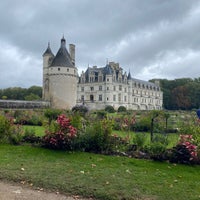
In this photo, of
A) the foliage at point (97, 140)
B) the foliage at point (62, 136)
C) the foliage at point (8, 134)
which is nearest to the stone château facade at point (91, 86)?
the foliage at point (8, 134)

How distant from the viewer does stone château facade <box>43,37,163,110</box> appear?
3575 cm

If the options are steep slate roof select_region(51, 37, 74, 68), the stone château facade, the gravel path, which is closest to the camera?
the gravel path

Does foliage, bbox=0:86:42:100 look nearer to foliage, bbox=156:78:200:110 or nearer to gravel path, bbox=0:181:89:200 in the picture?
foliage, bbox=156:78:200:110

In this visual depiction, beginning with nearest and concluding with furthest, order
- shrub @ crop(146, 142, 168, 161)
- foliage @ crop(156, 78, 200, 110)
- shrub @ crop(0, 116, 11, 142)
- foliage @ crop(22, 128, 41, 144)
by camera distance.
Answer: shrub @ crop(146, 142, 168, 161)
foliage @ crop(22, 128, 41, 144)
shrub @ crop(0, 116, 11, 142)
foliage @ crop(156, 78, 200, 110)

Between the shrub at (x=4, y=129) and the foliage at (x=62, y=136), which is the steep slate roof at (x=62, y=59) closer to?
the shrub at (x=4, y=129)

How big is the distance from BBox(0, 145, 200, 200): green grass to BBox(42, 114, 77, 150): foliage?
0.86 feet

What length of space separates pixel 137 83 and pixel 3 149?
5863 cm

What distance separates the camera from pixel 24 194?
4.23m

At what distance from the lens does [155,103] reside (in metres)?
69.9

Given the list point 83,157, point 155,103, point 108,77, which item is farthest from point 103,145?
point 155,103

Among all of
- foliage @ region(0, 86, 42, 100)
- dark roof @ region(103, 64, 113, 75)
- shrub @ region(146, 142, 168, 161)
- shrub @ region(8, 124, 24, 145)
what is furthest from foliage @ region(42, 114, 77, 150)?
foliage @ region(0, 86, 42, 100)

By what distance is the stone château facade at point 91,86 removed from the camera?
1407 inches

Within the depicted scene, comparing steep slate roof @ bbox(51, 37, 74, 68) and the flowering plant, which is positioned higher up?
steep slate roof @ bbox(51, 37, 74, 68)

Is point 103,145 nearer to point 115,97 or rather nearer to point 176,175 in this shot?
point 176,175
